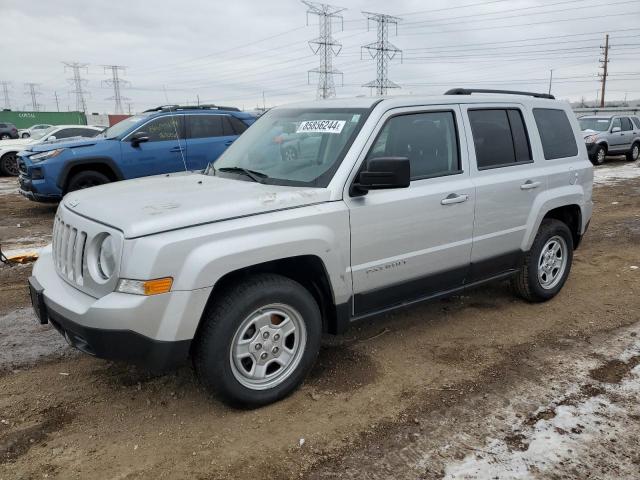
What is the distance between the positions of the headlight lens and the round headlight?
7.14 meters

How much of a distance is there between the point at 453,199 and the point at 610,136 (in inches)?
667

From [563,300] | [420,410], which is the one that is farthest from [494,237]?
[420,410]

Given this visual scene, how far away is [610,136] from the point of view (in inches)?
714

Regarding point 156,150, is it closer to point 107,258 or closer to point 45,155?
point 45,155

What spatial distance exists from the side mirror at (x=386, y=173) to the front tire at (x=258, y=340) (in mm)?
795

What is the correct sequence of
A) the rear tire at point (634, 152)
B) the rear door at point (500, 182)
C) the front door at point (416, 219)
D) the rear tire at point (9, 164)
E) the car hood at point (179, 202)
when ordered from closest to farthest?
the car hood at point (179, 202) → the front door at point (416, 219) → the rear door at point (500, 182) → the rear tire at point (9, 164) → the rear tire at point (634, 152)

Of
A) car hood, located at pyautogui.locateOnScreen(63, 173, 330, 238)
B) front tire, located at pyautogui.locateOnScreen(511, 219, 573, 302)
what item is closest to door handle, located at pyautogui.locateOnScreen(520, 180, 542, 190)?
front tire, located at pyautogui.locateOnScreen(511, 219, 573, 302)

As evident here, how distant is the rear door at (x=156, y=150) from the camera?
9453 millimetres

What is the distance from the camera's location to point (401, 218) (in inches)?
146

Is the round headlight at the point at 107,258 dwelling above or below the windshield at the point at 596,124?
above

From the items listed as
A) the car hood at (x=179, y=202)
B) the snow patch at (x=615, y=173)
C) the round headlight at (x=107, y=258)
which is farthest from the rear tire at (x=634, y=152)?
the round headlight at (x=107, y=258)

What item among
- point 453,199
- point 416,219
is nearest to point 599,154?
point 453,199

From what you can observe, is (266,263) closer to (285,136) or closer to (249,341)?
(249,341)

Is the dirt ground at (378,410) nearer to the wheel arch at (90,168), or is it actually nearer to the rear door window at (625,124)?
the wheel arch at (90,168)
